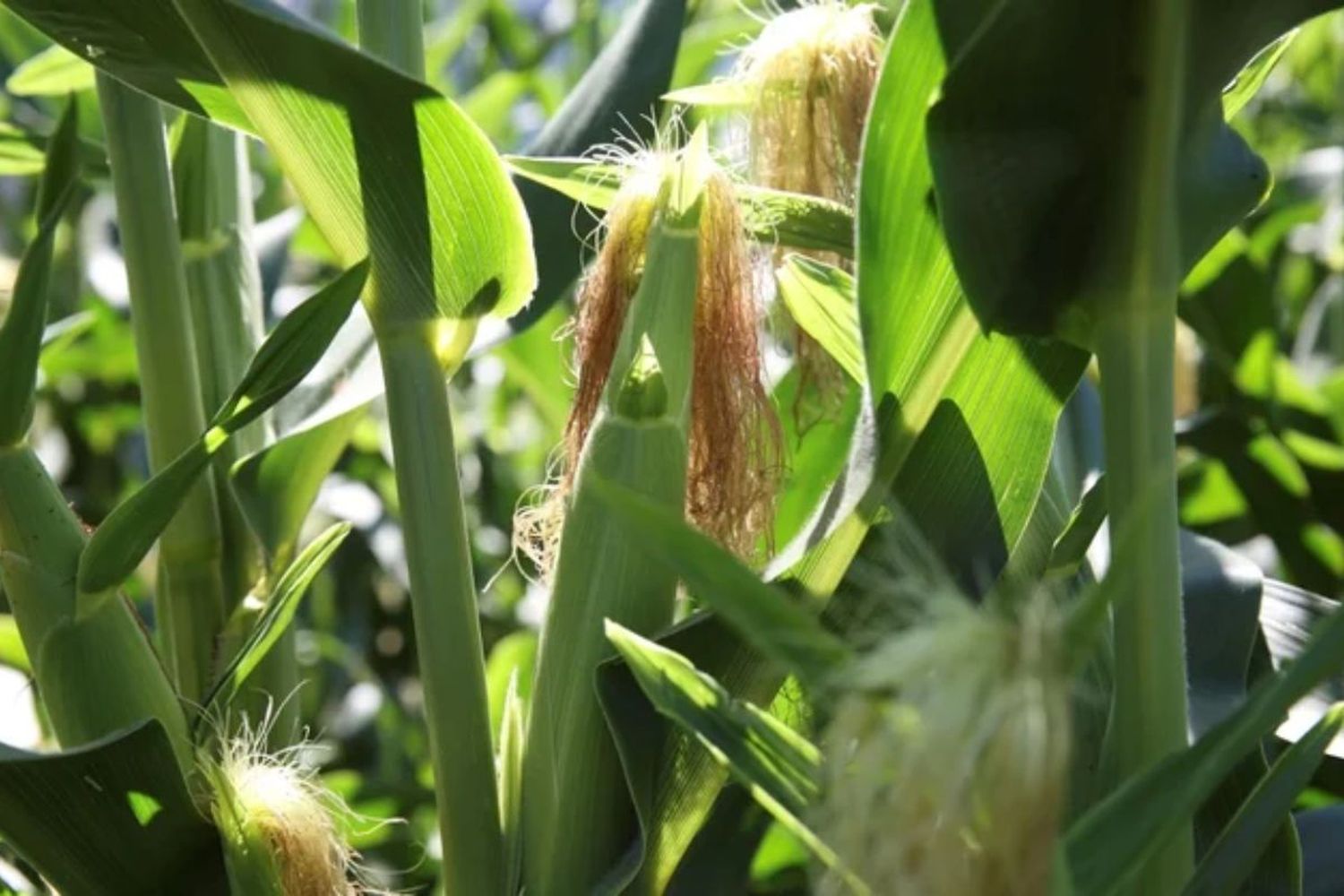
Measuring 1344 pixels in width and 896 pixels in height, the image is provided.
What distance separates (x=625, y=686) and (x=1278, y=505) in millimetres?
672

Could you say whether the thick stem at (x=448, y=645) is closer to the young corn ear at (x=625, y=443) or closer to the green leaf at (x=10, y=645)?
the young corn ear at (x=625, y=443)

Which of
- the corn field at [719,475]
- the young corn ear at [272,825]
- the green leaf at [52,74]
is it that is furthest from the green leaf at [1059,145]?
the green leaf at [52,74]

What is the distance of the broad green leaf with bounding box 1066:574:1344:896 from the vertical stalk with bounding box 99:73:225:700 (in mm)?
363

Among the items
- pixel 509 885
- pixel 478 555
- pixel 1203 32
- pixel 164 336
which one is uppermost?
pixel 1203 32

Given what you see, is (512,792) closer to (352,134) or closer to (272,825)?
(272,825)

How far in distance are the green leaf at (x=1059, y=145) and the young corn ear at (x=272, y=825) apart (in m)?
0.23

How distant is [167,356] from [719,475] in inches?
7.8

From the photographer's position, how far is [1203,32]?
1.46 feet

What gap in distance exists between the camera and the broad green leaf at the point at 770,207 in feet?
1.85

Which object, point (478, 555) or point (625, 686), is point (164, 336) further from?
point (478, 555)

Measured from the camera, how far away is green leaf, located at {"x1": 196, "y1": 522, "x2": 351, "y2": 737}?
0.56 metres

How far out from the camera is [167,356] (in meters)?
0.65

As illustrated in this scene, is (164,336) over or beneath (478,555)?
over

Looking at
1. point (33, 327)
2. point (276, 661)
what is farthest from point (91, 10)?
point (276, 661)
